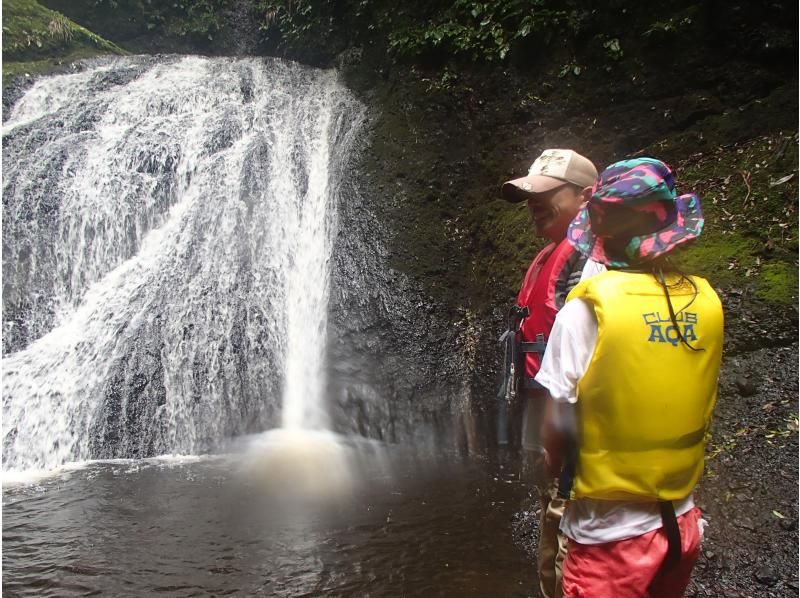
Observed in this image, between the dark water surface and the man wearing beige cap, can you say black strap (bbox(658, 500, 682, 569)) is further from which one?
the dark water surface

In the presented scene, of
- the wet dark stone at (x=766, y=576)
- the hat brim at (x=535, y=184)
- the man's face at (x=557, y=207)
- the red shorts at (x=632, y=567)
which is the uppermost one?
the hat brim at (x=535, y=184)

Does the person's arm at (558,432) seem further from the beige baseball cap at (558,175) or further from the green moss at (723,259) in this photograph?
the green moss at (723,259)

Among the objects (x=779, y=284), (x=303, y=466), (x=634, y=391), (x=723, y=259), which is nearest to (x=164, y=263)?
(x=303, y=466)

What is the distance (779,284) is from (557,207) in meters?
3.09

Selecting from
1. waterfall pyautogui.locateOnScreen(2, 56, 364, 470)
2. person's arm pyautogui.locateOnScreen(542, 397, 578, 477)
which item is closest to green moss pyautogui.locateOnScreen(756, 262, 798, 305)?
person's arm pyautogui.locateOnScreen(542, 397, 578, 477)

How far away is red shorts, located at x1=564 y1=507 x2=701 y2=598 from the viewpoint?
4.84 feet

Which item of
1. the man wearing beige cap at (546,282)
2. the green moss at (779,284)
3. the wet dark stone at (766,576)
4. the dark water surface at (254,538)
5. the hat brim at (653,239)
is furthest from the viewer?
the green moss at (779,284)

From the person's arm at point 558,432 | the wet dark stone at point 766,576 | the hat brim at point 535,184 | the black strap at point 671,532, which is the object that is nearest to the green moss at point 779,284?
the wet dark stone at point 766,576

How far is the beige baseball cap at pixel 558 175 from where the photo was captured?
191 centimetres

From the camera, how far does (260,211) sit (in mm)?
7816

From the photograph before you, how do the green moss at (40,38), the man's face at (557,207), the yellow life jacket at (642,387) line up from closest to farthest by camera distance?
the yellow life jacket at (642,387) < the man's face at (557,207) < the green moss at (40,38)

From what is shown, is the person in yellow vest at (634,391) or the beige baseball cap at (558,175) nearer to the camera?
the person in yellow vest at (634,391)

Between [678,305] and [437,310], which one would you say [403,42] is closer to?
[437,310]

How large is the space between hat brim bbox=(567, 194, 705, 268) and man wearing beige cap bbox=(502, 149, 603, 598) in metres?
0.17
